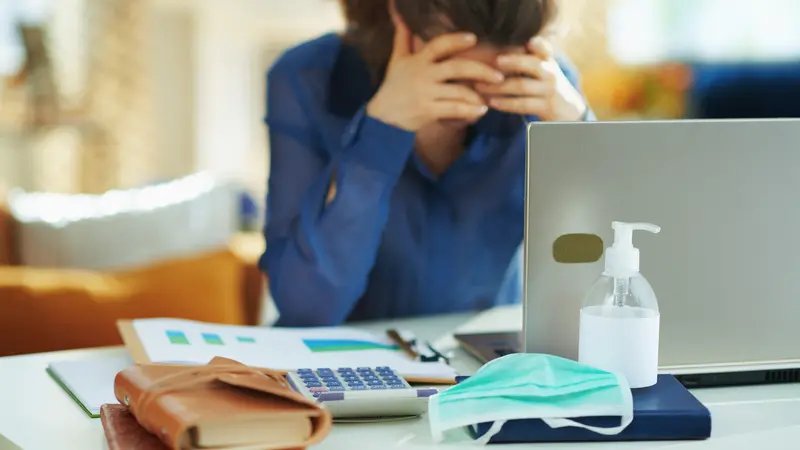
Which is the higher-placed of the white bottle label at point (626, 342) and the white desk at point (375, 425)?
the white bottle label at point (626, 342)

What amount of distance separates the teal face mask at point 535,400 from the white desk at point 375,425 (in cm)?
3

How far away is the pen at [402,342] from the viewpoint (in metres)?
1.04

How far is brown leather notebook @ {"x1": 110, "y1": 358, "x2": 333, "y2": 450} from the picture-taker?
68cm

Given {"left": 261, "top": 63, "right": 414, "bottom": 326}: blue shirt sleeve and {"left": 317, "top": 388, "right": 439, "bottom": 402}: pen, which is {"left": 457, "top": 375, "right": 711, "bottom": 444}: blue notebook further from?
{"left": 261, "top": 63, "right": 414, "bottom": 326}: blue shirt sleeve

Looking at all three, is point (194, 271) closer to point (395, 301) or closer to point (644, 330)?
point (395, 301)

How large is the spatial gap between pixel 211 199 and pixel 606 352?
1723 millimetres

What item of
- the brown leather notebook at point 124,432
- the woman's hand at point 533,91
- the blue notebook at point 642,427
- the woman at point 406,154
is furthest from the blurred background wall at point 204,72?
the brown leather notebook at point 124,432

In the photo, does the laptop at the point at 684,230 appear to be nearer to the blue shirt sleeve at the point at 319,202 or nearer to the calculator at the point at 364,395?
the calculator at the point at 364,395

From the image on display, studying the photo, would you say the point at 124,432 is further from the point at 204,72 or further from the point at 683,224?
the point at 204,72

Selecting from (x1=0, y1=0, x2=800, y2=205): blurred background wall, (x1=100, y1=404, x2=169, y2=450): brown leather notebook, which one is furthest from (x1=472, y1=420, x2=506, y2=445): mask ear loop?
(x1=0, y1=0, x2=800, y2=205): blurred background wall

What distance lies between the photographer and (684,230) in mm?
924

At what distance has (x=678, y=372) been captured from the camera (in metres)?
0.95

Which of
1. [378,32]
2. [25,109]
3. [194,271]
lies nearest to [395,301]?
[378,32]

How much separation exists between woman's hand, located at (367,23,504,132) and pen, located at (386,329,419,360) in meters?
0.24
